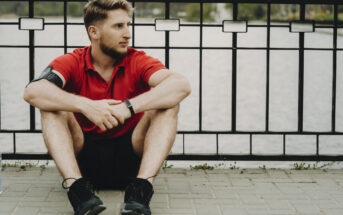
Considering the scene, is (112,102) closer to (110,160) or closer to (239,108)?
(110,160)

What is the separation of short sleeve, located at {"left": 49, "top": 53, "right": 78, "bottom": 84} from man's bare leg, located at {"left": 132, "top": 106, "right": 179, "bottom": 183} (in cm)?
59

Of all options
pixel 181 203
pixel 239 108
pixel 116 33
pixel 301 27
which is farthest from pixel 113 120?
pixel 239 108

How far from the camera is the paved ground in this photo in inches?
155

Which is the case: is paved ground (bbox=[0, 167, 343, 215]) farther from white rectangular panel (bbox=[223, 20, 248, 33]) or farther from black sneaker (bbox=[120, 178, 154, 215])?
white rectangular panel (bbox=[223, 20, 248, 33])

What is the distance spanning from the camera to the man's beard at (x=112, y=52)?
4156mm

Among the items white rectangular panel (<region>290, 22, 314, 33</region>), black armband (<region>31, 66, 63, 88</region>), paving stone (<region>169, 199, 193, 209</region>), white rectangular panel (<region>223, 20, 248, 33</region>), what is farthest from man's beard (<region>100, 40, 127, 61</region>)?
white rectangular panel (<region>290, 22, 314, 33</region>)

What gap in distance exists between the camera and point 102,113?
3.80 meters

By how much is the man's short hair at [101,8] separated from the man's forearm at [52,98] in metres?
0.59

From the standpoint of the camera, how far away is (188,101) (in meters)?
10.7

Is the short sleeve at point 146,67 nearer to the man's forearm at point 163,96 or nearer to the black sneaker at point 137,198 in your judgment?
the man's forearm at point 163,96

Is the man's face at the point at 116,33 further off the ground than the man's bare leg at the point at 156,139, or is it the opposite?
the man's face at the point at 116,33

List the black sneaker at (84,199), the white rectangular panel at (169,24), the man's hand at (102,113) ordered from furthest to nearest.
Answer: the white rectangular panel at (169,24) < the man's hand at (102,113) < the black sneaker at (84,199)

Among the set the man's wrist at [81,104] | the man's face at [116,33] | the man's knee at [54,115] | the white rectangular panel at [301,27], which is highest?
the white rectangular panel at [301,27]

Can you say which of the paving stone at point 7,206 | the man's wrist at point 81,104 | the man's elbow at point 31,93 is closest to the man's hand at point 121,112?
the man's wrist at point 81,104
